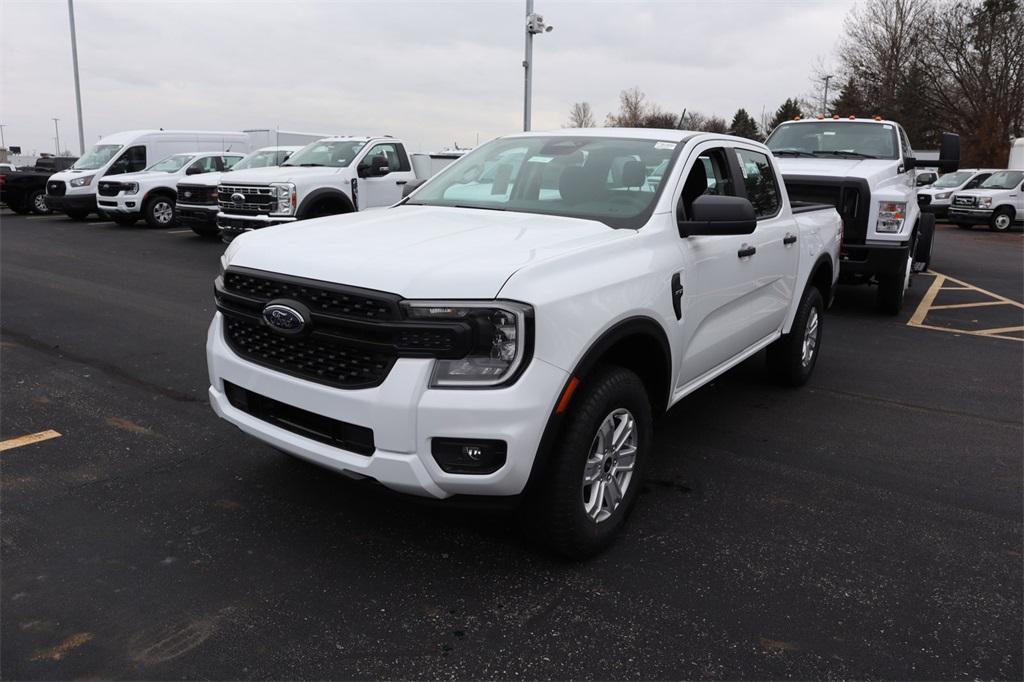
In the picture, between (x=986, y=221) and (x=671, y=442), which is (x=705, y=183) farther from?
(x=986, y=221)

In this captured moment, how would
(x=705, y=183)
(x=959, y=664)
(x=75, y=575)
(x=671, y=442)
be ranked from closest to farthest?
1. (x=959, y=664)
2. (x=75, y=575)
3. (x=705, y=183)
4. (x=671, y=442)

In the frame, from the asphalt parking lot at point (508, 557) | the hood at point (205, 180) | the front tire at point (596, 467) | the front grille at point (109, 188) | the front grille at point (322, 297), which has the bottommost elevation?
the asphalt parking lot at point (508, 557)

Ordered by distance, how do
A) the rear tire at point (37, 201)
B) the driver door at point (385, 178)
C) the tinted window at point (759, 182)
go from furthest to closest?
the rear tire at point (37, 201) → the driver door at point (385, 178) → the tinted window at point (759, 182)

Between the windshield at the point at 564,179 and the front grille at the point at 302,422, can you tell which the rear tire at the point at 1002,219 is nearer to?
the windshield at the point at 564,179

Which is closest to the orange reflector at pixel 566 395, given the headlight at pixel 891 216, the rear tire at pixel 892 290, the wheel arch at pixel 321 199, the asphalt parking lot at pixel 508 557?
the asphalt parking lot at pixel 508 557

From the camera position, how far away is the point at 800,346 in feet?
18.7

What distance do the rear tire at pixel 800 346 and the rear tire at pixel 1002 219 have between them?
20.6 meters

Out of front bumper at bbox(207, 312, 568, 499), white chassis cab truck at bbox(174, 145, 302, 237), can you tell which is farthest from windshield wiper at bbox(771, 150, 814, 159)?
white chassis cab truck at bbox(174, 145, 302, 237)

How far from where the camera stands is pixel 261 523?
3.46 m

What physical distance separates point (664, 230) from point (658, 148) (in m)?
0.75

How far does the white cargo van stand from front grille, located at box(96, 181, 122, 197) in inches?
30.9

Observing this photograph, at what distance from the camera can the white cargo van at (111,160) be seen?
18.1 m

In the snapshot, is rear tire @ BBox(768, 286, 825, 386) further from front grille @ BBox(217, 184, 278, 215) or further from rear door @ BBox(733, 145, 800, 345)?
front grille @ BBox(217, 184, 278, 215)

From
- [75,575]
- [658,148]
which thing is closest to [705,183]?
[658,148]
